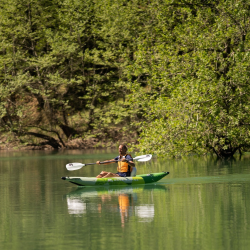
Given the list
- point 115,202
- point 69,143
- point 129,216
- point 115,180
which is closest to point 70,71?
Answer: point 69,143

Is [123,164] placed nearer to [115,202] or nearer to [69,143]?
[115,202]

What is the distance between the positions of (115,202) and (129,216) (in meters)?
2.26

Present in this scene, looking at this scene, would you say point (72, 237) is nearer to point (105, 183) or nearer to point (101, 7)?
point (105, 183)

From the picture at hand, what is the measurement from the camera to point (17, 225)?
29.0 ft

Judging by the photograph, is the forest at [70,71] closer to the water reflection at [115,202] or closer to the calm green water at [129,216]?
the water reflection at [115,202]

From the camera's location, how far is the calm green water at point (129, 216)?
288 inches

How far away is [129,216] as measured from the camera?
9406 millimetres

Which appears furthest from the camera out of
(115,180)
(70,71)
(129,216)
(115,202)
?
(70,71)

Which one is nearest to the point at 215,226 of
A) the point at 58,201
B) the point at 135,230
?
the point at 135,230

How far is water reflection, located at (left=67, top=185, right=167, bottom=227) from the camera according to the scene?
980 centimetres

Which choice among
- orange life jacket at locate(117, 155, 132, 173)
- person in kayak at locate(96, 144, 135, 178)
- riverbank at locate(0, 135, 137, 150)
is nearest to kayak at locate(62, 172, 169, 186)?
person in kayak at locate(96, 144, 135, 178)

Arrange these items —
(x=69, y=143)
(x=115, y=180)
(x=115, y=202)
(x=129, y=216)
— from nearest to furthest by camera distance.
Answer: (x=129, y=216)
(x=115, y=202)
(x=115, y=180)
(x=69, y=143)

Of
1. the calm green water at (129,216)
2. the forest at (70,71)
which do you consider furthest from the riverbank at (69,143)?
the calm green water at (129,216)

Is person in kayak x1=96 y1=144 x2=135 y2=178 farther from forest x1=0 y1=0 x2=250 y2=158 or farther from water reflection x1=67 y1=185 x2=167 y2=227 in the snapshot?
forest x1=0 y1=0 x2=250 y2=158
